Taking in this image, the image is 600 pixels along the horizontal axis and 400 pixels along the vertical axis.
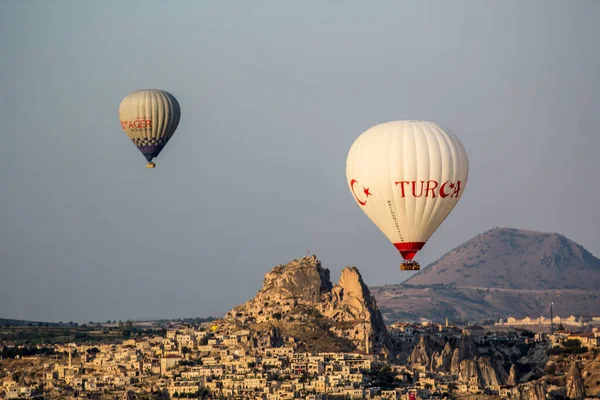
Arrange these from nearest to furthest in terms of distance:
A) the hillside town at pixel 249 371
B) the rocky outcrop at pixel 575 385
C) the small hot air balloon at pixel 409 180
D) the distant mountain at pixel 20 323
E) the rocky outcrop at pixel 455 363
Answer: the small hot air balloon at pixel 409 180
the hillside town at pixel 249 371
the rocky outcrop at pixel 575 385
the rocky outcrop at pixel 455 363
the distant mountain at pixel 20 323

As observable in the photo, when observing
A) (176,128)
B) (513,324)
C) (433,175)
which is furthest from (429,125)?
(513,324)

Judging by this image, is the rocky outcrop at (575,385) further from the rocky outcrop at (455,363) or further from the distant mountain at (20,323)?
the distant mountain at (20,323)

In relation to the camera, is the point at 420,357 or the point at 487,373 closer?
the point at 487,373

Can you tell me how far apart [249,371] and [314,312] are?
32.5 ft

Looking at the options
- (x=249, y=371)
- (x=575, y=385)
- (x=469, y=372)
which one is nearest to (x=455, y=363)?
(x=469, y=372)

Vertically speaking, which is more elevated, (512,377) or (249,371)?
(512,377)

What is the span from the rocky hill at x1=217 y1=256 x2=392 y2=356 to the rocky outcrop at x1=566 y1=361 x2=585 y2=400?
10.6m

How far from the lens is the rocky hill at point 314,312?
348 feet

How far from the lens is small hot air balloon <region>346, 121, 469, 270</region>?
208ft

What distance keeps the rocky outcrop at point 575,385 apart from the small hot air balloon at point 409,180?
39421 mm

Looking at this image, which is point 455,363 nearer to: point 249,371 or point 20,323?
point 249,371

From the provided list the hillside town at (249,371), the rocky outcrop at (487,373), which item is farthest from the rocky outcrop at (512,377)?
the rocky outcrop at (487,373)

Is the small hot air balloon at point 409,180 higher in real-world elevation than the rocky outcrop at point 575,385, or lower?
higher

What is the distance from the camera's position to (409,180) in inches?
2499
